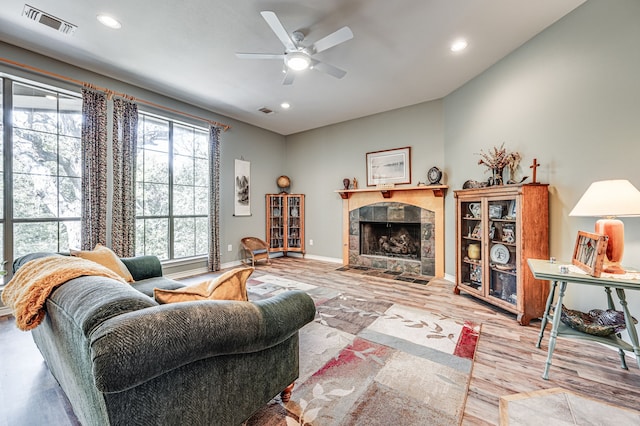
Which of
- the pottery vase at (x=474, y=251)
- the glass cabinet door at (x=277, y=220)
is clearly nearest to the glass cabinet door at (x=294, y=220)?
the glass cabinet door at (x=277, y=220)

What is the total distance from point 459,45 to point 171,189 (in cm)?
463

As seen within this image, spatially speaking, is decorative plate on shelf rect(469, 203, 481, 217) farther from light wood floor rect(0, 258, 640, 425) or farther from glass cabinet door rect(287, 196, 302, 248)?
glass cabinet door rect(287, 196, 302, 248)

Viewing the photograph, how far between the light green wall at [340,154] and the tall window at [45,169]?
399 centimetres

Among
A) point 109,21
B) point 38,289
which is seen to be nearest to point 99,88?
point 109,21

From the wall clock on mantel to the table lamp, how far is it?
7.85 ft

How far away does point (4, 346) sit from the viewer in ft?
7.48

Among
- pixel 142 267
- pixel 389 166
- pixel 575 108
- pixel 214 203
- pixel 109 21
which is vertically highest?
pixel 109 21

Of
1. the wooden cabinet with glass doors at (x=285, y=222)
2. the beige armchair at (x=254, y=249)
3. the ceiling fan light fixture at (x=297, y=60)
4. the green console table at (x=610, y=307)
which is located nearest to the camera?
the green console table at (x=610, y=307)

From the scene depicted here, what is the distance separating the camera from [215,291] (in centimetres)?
137

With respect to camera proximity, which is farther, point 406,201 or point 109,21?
point 406,201

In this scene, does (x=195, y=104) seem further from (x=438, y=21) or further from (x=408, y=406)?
(x=408, y=406)

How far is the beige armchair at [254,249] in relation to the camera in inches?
209

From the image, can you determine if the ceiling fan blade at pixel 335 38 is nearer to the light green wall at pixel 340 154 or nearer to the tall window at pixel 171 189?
the light green wall at pixel 340 154

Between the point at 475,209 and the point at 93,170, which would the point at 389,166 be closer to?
the point at 475,209
